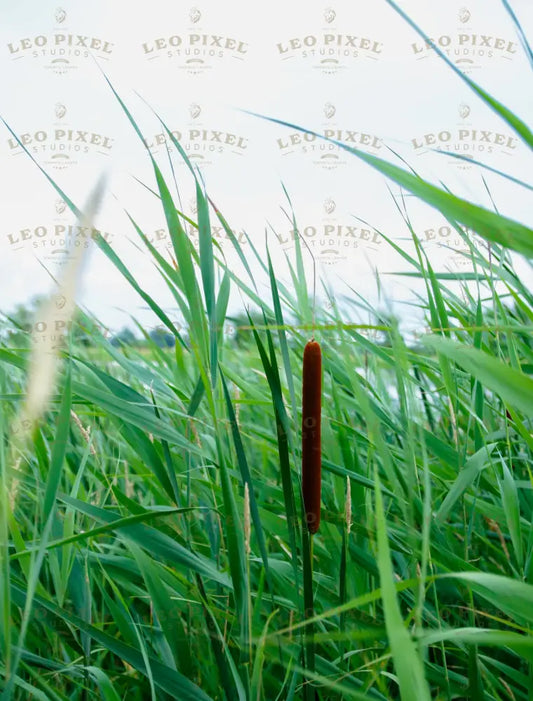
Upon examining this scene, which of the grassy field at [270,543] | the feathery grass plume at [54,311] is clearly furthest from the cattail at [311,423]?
the feathery grass plume at [54,311]

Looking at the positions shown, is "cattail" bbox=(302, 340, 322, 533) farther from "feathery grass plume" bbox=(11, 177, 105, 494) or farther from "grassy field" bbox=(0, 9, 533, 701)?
"feathery grass plume" bbox=(11, 177, 105, 494)

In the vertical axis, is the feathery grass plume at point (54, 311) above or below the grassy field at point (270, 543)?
above

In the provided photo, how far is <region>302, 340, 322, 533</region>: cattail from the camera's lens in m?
0.57

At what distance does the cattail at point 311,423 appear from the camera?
0.57 metres

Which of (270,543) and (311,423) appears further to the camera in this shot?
(270,543)

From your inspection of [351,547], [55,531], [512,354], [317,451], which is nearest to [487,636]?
[317,451]

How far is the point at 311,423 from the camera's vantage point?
0.57 m

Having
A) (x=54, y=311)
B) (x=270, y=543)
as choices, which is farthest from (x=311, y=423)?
(x=270, y=543)

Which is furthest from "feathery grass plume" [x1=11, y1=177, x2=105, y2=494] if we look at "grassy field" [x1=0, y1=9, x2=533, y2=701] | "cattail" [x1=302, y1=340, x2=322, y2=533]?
"cattail" [x1=302, y1=340, x2=322, y2=533]

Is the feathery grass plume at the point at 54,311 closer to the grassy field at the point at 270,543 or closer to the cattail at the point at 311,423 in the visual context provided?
the grassy field at the point at 270,543

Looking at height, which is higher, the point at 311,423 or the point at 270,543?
the point at 311,423

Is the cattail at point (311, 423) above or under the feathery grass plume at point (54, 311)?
under

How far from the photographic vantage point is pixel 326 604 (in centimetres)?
89

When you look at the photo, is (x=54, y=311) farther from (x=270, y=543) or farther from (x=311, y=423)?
(x=270, y=543)
